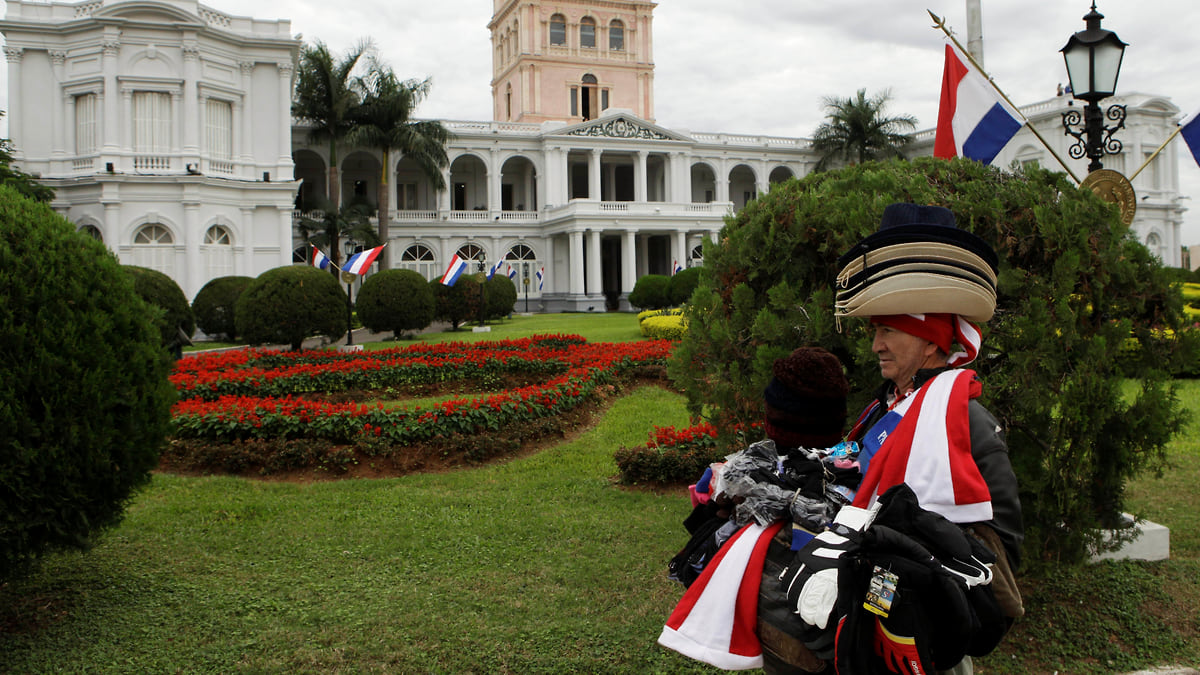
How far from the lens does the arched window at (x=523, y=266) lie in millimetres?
41438

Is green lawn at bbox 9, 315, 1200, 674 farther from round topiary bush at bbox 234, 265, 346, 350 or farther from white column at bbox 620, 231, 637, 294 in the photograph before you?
white column at bbox 620, 231, 637, 294

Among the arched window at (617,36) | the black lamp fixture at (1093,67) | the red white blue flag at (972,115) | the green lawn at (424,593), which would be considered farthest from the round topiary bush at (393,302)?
the arched window at (617,36)

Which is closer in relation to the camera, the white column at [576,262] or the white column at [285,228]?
the white column at [285,228]

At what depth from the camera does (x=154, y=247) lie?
2681 cm

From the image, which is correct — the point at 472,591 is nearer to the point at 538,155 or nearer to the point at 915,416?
the point at 915,416

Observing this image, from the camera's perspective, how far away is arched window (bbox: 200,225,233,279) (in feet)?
90.3

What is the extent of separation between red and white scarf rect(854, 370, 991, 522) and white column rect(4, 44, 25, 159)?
107 feet

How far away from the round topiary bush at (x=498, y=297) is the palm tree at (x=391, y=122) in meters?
9.71

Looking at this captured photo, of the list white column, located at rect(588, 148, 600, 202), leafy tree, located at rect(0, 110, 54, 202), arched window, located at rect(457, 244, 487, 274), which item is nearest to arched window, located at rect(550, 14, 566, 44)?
white column, located at rect(588, 148, 600, 202)

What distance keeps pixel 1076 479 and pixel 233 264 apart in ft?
94.7

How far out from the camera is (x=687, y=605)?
1944 mm

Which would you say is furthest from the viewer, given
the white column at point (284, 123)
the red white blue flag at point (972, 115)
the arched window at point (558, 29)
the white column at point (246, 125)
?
the arched window at point (558, 29)

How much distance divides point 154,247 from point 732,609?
95.6 feet

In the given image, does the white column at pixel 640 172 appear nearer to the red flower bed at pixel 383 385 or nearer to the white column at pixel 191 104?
the white column at pixel 191 104
